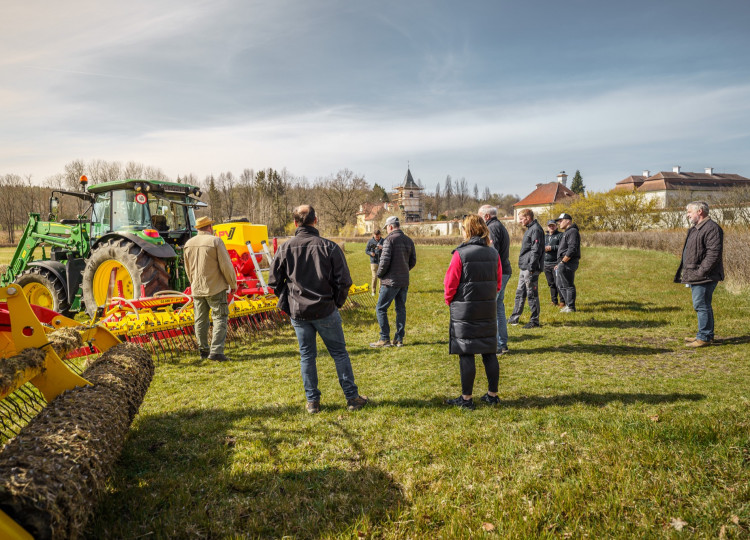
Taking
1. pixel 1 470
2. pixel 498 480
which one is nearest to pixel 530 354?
pixel 498 480

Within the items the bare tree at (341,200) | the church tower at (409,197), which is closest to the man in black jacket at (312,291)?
the bare tree at (341,200)

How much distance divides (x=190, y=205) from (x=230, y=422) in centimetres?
552

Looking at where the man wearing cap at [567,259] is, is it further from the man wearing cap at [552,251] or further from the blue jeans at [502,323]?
the blue jeans at [502,323]

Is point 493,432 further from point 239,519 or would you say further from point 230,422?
point 230,422

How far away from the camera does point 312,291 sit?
3889 mm

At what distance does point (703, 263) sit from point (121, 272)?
27.4 feet

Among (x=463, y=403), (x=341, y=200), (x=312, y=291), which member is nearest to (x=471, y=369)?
(x=463, y=403)

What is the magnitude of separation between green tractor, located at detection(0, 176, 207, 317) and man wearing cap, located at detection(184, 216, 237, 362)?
1.45 meters

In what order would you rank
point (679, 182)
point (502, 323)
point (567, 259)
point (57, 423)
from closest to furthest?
1. point (57, 423)
2. point (502, 323)
3. point (567, 259)
4. point (679, 182)

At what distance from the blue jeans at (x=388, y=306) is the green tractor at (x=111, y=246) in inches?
129

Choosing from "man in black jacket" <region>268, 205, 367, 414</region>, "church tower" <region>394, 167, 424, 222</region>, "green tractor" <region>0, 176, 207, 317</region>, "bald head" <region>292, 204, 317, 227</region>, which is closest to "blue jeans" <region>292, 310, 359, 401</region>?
"man in black jacket" <region>268, 205, 367, 414</region>

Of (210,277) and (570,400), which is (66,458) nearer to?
(210,277)

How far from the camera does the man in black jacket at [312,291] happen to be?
389 cm

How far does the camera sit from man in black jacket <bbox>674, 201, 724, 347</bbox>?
5.75 m
